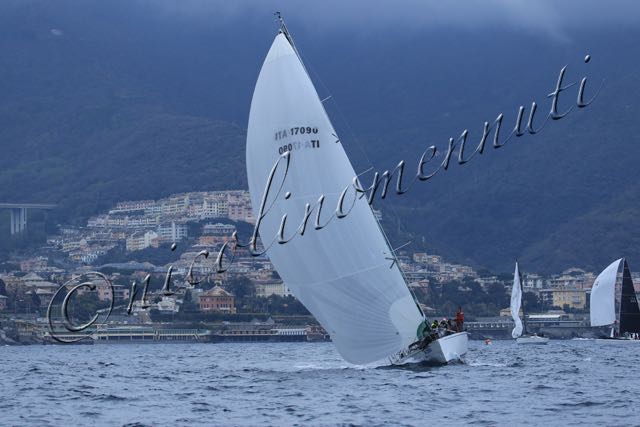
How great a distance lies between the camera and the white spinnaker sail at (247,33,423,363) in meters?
37.0

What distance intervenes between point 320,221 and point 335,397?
16.2ft

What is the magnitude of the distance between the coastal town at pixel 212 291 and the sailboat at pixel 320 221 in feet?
241

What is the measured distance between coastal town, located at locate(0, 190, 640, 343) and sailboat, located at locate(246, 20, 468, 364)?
7343cm

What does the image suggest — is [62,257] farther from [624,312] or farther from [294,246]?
[294,246]

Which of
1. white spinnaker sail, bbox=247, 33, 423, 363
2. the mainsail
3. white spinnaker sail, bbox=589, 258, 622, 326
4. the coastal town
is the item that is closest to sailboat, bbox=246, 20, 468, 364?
white spinnaker sail, bbox=247, 33, 423, 363

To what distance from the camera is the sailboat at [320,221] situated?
3700 centimetres

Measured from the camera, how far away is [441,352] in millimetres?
40062

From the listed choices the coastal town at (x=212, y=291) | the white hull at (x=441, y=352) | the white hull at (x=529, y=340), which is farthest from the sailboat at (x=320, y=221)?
the coastal town at (x=212, y=291)

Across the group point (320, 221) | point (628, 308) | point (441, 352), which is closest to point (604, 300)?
point (628, 308)

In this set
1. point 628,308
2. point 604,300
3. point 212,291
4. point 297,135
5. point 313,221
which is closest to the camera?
point 313,221

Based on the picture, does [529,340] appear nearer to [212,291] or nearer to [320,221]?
[212,291]

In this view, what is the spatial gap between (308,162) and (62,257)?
163144 millimetres

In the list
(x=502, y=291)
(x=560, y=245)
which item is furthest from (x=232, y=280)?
(x=560, y=245)

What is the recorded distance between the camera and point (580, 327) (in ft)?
459
